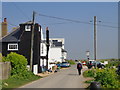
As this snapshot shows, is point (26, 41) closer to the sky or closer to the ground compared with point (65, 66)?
closer to the sky

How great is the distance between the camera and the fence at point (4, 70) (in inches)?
907

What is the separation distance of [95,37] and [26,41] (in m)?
16.1

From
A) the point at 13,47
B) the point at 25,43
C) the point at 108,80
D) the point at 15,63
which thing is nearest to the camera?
the point at 108,80

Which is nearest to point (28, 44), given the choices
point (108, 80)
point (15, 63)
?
point (15, 63)

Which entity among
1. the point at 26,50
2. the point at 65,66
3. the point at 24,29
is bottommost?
the point at 65,66

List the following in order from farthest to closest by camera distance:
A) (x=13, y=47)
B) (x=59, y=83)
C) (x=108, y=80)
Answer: (x=13, y=47)
(x=59, y=83)
(x=108, y=80)

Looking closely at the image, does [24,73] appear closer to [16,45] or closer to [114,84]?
[114,84]

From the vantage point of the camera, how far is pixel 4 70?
938 inches

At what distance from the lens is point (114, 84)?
753 inches

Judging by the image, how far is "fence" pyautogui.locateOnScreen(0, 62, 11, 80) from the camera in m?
23.0

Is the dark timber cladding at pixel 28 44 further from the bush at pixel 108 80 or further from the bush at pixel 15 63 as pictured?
the bush at pixel 108 80

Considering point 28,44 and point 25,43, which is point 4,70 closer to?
point 28,44

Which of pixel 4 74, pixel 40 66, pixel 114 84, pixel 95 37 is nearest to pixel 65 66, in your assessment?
pixel 40 66

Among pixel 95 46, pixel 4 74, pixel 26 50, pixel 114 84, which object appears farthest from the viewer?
pixel 26 50
